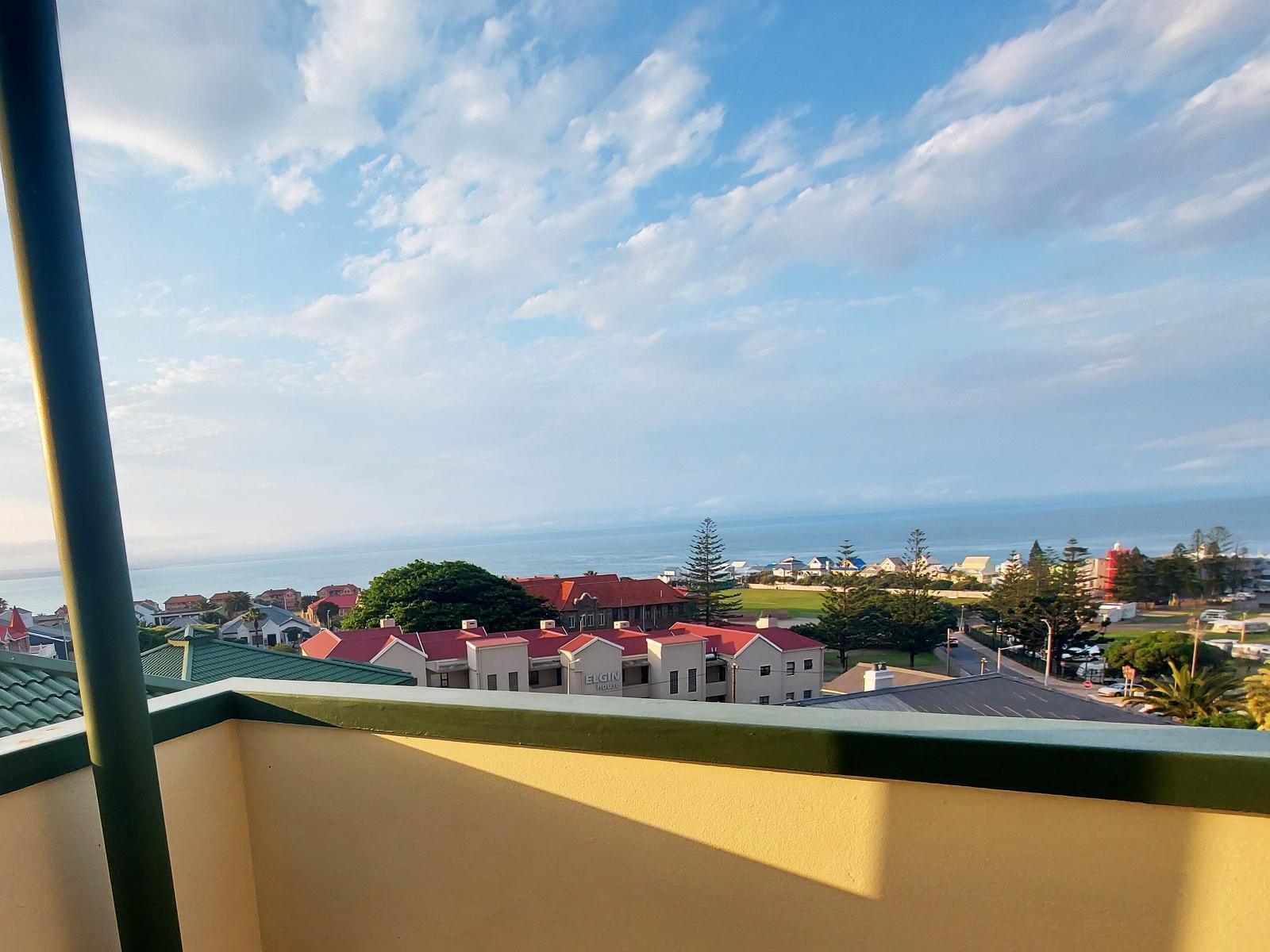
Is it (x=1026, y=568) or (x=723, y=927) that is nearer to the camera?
(x=723, y=927)

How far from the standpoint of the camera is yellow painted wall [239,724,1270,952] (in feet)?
2.04

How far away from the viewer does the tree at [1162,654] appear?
438 inches

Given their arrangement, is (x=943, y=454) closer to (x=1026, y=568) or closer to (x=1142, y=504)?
(x=1142, y=504)

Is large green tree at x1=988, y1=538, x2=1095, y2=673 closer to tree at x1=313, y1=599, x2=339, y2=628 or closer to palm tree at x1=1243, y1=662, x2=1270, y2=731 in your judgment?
palm tree at x1=1243, y1=662, x2=1270, y2=731

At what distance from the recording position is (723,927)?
795 mm

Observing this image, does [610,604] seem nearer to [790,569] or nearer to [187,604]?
[790,569]

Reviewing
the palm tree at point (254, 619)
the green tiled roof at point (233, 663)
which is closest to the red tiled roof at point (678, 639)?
the palm tree at point (254, 619)

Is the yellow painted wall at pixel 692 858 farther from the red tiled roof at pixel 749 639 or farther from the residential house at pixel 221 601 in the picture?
the red tiled roof at pixel 749 639

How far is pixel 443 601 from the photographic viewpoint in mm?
20016

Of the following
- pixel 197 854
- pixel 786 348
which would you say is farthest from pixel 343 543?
pixel 786 348

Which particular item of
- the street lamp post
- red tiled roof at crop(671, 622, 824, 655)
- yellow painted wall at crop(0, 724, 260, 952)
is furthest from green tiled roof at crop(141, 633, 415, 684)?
the street lamp post

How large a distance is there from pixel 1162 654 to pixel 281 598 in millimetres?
18458

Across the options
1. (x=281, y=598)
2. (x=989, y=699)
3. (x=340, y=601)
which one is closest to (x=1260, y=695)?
(x=989, y=699)

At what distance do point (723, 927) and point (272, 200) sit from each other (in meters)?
4.49
